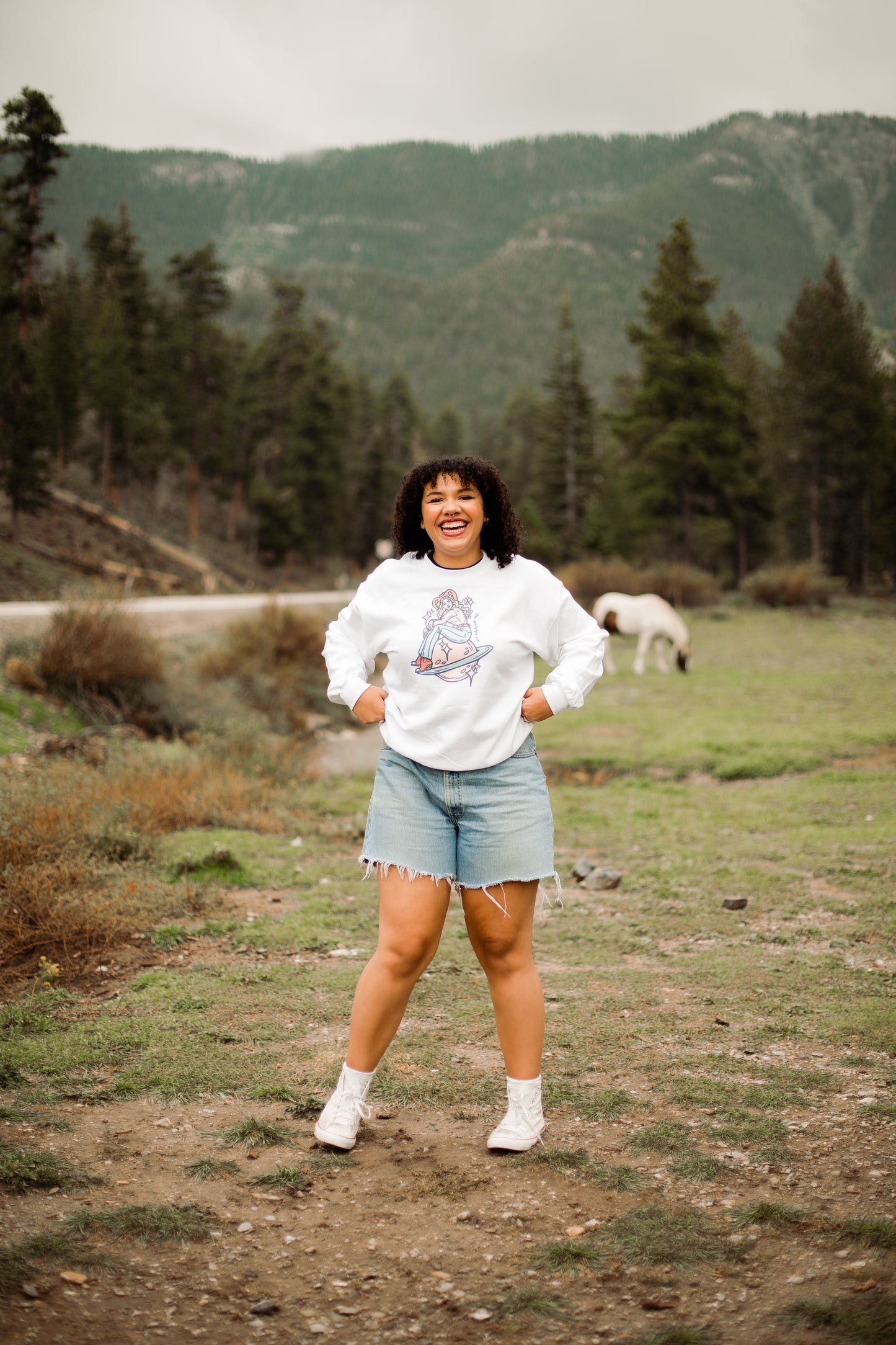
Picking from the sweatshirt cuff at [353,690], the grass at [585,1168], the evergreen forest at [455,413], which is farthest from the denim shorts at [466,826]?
the evergreen forest at [455,413]

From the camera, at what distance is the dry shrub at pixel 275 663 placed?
1396 cm

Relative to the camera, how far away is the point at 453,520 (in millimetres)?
3191

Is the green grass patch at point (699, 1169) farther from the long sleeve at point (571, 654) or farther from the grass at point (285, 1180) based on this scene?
the long sleeve at point (571, 654)

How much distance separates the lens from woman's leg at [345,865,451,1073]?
3.06m

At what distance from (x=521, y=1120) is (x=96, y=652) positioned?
9.07 m

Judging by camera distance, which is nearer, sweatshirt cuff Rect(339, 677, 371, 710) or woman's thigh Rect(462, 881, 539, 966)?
woman's thigh Rect(462, 881, 539, 966)

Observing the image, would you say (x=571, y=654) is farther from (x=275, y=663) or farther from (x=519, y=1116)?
(x=275, y=663)

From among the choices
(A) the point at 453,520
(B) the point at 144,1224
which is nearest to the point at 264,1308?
(B) the point at 144,1224

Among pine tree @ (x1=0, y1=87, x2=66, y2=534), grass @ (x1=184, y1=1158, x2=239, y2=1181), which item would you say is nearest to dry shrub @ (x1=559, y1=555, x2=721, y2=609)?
pine tree @ (x1=0, y1=87, x2=66, y2=534)

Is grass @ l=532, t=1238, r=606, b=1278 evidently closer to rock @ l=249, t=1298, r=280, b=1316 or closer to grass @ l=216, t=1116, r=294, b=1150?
rock @ l=249, t=1298, r=280, b=1316

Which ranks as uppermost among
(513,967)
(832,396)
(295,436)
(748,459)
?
(295,436)

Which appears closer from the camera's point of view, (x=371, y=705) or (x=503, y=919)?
(x=503, y=919)

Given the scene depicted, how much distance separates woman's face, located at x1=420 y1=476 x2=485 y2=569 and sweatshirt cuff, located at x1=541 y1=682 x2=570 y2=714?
476 millimetres

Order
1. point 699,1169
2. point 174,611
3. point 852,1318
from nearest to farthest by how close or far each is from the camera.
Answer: point 852,1318
point 699,1169
point 174,611
